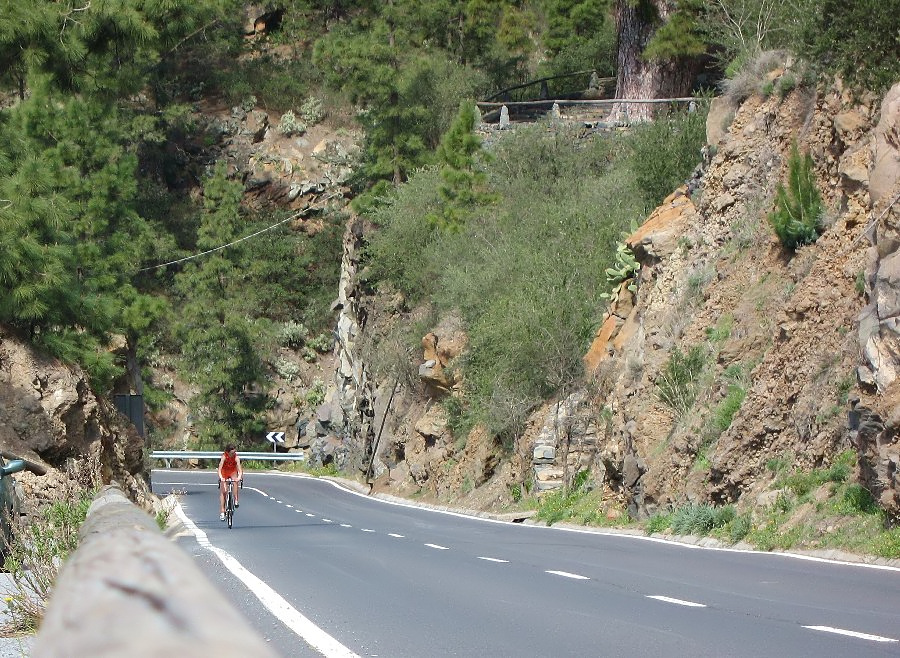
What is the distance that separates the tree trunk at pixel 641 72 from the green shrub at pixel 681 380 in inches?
1085

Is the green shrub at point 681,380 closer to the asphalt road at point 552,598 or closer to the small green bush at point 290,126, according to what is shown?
the asphalt road at point 552,598

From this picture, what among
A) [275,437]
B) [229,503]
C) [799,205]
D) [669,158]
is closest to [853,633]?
[799,205]

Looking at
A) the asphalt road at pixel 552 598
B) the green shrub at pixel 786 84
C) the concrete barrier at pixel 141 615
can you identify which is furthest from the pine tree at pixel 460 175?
the concrete barrier at pixel 141 615

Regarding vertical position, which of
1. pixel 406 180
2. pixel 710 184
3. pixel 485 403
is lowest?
pixel 485 403

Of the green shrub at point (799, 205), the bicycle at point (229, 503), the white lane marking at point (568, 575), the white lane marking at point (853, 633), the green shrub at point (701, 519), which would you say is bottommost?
the bicycle at point (229, 503)

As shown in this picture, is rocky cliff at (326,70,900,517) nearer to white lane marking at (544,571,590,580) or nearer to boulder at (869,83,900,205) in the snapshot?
boulder at (869,83,900,205)

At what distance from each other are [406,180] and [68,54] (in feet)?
149

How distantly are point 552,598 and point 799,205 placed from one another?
14.4 m

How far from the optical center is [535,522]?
29.0 metres

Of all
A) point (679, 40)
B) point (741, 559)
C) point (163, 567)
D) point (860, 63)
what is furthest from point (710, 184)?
point (163, 567)

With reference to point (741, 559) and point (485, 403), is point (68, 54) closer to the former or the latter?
point (741, 559)

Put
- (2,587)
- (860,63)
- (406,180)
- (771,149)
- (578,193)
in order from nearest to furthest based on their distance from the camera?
(2,587)
(860,63)
(771,149)
(578,193)
(406,180)

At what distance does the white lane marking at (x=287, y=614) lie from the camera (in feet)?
29.2

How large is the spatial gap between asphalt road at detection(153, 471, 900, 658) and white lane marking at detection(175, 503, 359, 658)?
36 millimetres
